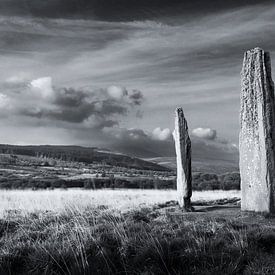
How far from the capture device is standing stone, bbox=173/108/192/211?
15859 millimetres

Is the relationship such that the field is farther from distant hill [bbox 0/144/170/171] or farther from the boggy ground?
distant hill [bbox 0/144/170/171]

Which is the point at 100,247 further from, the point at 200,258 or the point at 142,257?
the point at 200,258

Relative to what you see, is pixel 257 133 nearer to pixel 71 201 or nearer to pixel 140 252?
pixel 140 252

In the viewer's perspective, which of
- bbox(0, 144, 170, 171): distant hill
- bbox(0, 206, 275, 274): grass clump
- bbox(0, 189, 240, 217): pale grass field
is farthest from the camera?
bbox(0, 144, 170, 171): distant hill

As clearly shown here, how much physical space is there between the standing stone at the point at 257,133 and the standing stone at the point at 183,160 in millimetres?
2414

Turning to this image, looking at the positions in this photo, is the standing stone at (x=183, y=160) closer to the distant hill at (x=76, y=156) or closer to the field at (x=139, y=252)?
the field at (x=139, y=252)

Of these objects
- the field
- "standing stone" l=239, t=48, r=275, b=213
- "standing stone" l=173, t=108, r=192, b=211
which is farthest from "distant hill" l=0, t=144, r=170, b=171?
the field

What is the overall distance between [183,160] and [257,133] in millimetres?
3484

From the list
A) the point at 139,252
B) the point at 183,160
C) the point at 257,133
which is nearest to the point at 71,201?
the point at 183,160

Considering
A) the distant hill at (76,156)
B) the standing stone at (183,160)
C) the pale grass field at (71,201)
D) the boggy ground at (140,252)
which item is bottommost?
Result: the boggy ground at (140,252)

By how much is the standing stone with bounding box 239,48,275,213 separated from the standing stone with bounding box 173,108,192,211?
2.41 metres

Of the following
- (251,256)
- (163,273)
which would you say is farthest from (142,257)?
(251,256)

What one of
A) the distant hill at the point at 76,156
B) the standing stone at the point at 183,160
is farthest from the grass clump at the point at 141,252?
the distant hill at the point at 76,156

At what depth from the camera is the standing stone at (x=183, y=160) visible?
15859 mm
